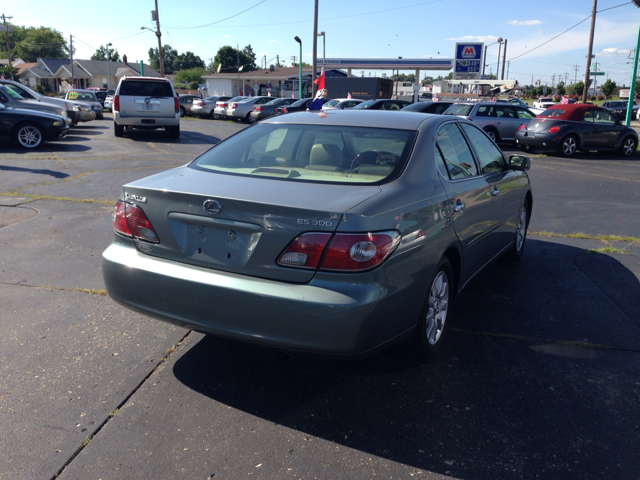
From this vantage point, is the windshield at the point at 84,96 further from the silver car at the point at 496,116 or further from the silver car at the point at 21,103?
the silver car at the point at 496,116

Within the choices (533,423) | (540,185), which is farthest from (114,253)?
(540,185)

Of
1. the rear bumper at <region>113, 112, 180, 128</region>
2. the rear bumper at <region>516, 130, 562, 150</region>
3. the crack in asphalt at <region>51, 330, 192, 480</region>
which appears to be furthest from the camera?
the rear bumper at <region>113, 112, 180, 128</region>

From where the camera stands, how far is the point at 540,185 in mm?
11312

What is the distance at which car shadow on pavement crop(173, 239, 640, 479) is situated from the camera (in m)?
2.74

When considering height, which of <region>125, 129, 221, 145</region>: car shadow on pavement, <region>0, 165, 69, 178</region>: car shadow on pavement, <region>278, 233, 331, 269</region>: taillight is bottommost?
<region>125, 129, 221, 145</region>: car shadow on pavement

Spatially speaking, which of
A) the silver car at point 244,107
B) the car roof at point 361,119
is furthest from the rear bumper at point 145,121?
the car roof at point 361,119

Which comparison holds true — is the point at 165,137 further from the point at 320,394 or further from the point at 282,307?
the point at 282,307

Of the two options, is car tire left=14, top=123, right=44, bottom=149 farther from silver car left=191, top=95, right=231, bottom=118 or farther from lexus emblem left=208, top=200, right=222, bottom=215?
silver car left=191, top=95, right=231, bottom=118

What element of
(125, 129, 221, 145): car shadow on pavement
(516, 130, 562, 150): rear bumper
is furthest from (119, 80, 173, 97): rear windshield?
(516, 130, 562, 150): rear bumper

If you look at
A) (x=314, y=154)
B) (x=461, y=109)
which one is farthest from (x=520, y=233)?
(x=461, y=109)

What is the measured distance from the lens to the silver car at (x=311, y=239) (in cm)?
280

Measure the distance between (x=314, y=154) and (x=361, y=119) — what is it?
532 millimetres

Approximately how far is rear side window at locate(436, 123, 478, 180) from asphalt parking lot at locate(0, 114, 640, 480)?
1193mm

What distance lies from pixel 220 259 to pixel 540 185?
9813mm
